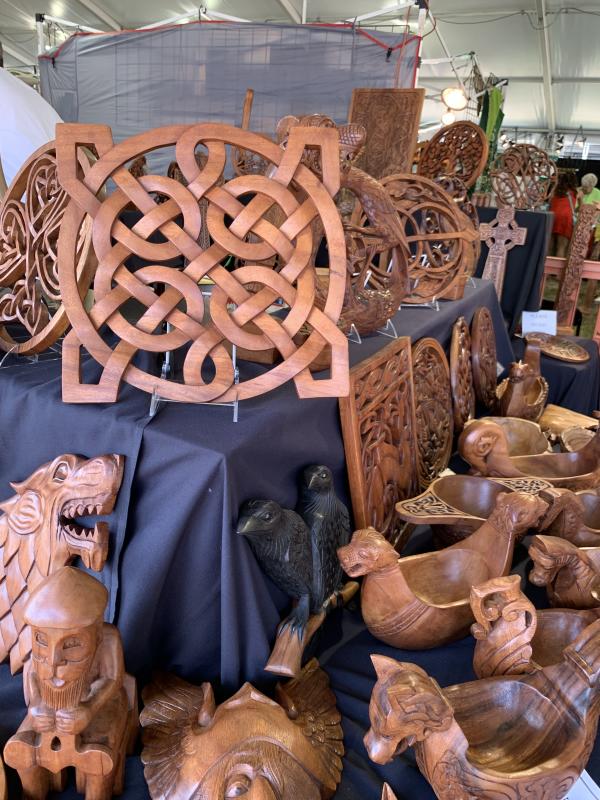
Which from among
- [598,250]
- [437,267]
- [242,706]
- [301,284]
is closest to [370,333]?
[437,267]

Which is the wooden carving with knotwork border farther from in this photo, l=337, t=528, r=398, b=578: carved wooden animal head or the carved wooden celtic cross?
the carved wooden celtic cross

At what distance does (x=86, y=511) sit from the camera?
0.67 metres

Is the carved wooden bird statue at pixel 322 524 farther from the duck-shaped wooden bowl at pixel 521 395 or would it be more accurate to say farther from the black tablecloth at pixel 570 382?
the black tablecloth at pixel 570 382

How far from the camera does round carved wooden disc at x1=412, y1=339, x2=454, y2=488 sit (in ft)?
4.06

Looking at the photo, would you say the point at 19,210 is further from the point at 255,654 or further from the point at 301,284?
the point at 255,654

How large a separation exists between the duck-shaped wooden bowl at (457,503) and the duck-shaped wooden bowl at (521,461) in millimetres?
57

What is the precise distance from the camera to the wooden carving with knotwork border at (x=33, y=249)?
797mm

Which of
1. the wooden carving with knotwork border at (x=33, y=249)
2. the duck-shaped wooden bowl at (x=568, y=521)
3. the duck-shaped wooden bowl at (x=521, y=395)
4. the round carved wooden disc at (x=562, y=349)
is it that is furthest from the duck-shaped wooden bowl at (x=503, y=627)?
the round carved wooden disc at (x=562, y=349)

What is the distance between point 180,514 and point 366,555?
0.24 metres

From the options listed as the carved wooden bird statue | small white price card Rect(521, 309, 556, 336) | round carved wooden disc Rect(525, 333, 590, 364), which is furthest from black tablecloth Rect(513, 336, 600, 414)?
the carved wooden bird statue

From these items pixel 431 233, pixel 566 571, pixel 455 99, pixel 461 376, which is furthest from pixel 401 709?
pixel 455 99

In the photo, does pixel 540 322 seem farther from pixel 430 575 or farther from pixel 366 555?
pixel 366 555

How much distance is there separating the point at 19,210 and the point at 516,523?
0.88m

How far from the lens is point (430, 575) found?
0.85 meters
